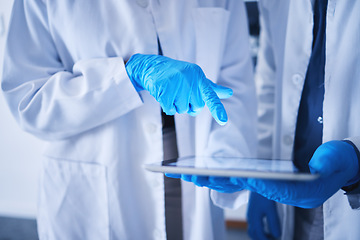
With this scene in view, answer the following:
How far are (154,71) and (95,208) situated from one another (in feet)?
1.30

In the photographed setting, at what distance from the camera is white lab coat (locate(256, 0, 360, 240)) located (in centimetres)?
61

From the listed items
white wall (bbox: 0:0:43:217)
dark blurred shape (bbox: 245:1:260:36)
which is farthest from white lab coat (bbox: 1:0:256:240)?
white wall (bbox: 0:0:43:217)

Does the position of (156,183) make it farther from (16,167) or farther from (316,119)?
(16,167)

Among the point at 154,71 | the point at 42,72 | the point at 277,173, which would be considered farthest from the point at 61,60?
the point at 277,173

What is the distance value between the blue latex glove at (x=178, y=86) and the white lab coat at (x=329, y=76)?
1.01 feet

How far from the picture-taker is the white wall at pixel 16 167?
137 cm

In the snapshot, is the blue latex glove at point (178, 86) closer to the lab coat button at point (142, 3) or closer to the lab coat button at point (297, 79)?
the lab coat button at point (142, 3)

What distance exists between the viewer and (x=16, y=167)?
1.41 m

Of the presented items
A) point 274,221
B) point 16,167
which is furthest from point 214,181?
point 16,167

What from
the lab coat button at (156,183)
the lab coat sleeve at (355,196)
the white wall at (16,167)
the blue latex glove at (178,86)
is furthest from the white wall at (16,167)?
the lab coat sleeve at (355,196)

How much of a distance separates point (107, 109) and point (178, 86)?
7.7 inches

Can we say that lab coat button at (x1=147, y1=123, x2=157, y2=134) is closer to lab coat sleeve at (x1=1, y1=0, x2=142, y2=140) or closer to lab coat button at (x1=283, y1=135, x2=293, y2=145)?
lab coat sleeve at (x1=1, y1=0, x2=142, y2=140)

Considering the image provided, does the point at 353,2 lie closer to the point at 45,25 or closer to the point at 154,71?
the point at 154,71

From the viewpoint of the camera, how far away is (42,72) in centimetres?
67
